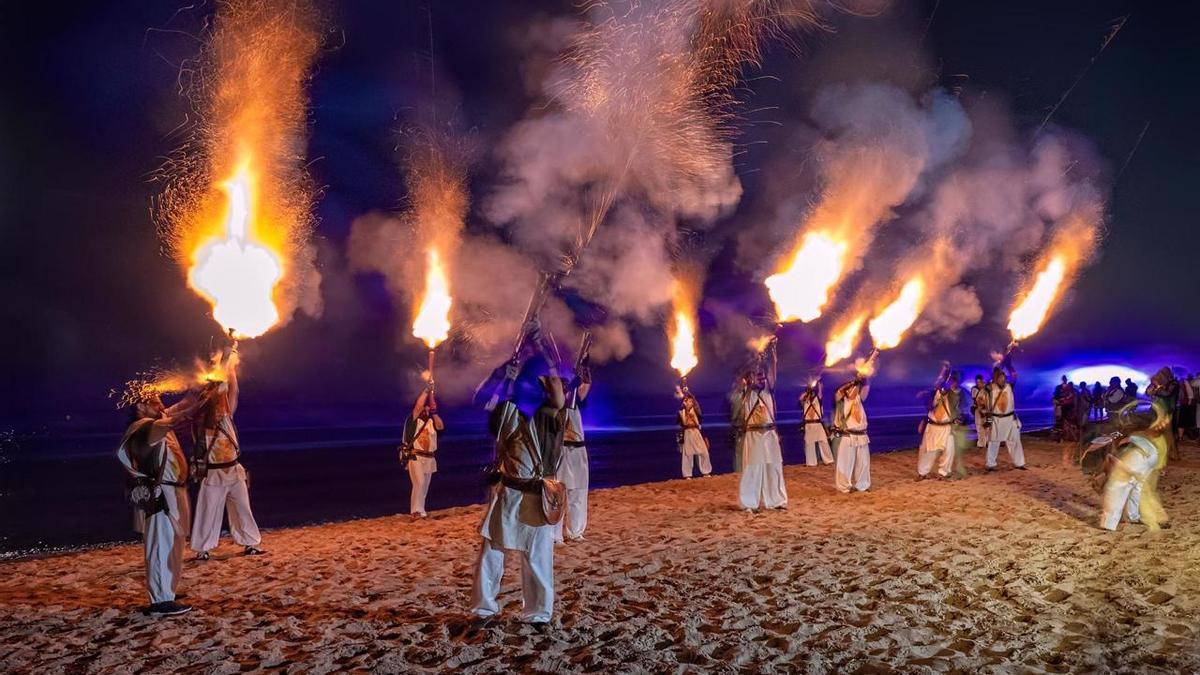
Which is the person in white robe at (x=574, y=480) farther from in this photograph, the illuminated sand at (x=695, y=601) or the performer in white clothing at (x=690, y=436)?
the performer in white clothing at (x=690, y=436)

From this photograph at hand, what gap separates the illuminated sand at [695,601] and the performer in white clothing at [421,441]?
1403 millimetres

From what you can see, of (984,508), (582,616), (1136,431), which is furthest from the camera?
(984,508)

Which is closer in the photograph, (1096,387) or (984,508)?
(984,508)

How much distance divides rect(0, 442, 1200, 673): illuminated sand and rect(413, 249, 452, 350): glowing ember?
3.19 meters

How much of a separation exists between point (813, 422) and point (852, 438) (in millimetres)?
3870

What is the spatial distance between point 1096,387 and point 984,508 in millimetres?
15978

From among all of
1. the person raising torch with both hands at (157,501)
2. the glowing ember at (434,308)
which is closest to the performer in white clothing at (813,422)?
the glowing ember at (434,308)

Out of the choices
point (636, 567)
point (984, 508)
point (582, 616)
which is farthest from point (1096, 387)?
point (582, 616)

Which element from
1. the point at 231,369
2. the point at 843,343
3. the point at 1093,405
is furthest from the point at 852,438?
the point at 1093,405

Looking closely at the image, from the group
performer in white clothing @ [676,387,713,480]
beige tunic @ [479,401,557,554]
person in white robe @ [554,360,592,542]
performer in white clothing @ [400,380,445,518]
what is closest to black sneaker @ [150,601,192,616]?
beige tunic @ [479,401,557,554]

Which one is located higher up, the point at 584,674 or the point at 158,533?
the point at 158,533

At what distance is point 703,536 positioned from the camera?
974 centimetres

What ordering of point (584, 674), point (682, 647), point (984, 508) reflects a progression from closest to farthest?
1. point (584, 674)
2. point (682, 647)
3. point (984, 508)

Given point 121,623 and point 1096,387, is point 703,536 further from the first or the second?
point 1096,387
